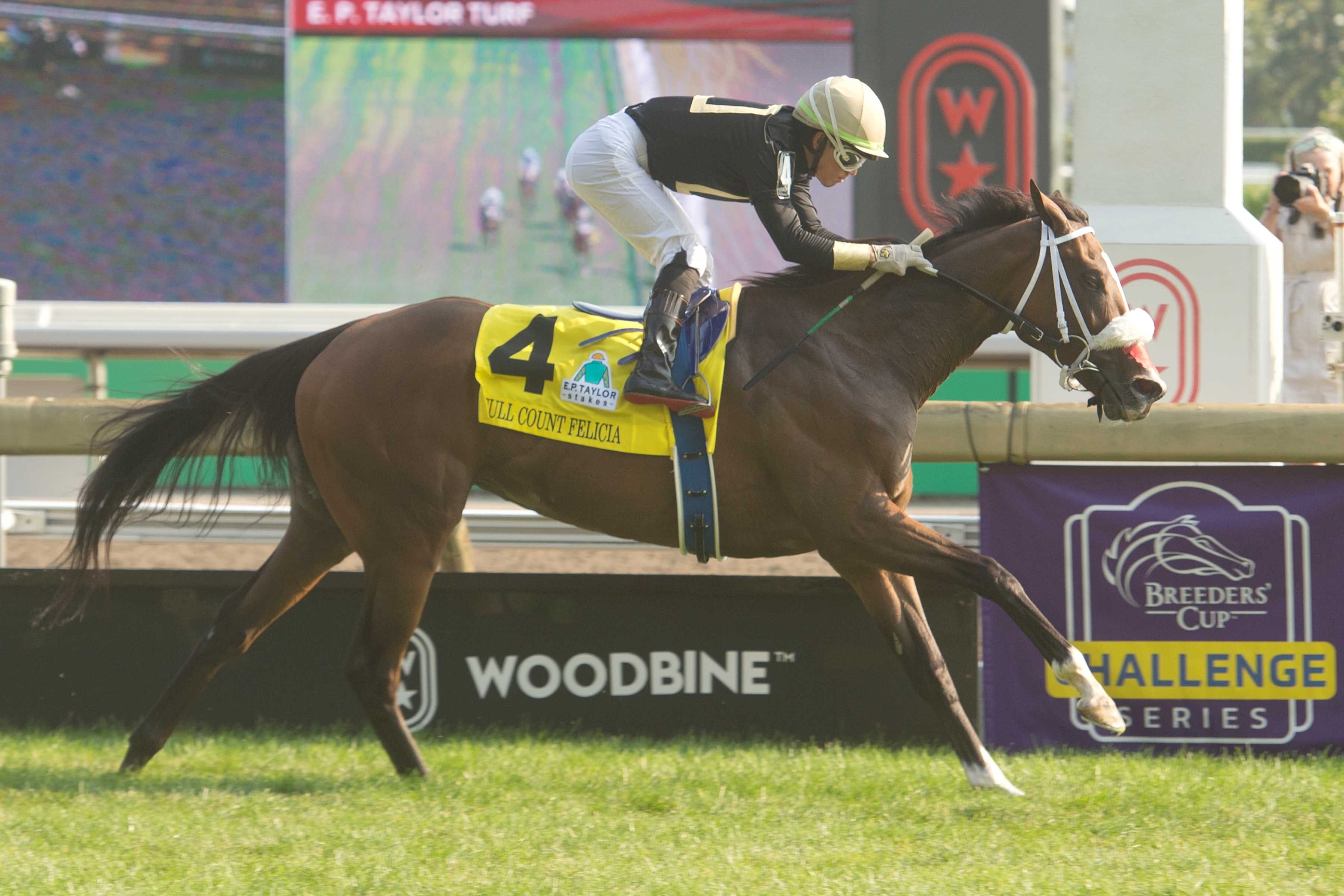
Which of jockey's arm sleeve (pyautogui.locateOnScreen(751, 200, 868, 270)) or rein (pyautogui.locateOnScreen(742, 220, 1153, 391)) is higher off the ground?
jockey's arm sleeve (pyautogui.locateOnScreen(751, 200, 868, 270))

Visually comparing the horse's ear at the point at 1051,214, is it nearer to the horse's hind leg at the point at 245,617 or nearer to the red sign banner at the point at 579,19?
the horse's hind leg at the point at 245,617

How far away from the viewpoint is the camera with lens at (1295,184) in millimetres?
5898

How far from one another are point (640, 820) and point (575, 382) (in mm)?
1224

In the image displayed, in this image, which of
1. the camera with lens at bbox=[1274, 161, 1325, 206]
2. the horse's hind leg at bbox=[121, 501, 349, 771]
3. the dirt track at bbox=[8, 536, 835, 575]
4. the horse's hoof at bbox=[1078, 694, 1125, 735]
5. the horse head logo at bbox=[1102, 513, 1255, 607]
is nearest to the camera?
the horse's hoof at bbox=[1078, 694, 1125, 735]

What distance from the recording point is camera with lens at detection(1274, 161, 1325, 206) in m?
5.90

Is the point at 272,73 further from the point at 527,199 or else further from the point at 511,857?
the point at 511,857

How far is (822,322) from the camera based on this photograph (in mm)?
4348

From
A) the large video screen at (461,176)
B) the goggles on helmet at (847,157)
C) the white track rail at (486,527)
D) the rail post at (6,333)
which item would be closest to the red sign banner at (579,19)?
the large video screen at (461,176)

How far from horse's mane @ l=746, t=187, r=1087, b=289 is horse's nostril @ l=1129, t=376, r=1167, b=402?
591 mm

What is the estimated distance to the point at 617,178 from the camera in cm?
443

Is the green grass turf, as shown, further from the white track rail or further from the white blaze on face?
the white blaze on face

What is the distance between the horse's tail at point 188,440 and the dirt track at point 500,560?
3107 millimetres

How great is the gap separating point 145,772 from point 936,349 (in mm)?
2677

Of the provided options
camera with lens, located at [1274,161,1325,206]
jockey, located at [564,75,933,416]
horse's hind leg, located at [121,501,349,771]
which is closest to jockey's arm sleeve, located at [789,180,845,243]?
jockey, located at [564,75,933,416]
